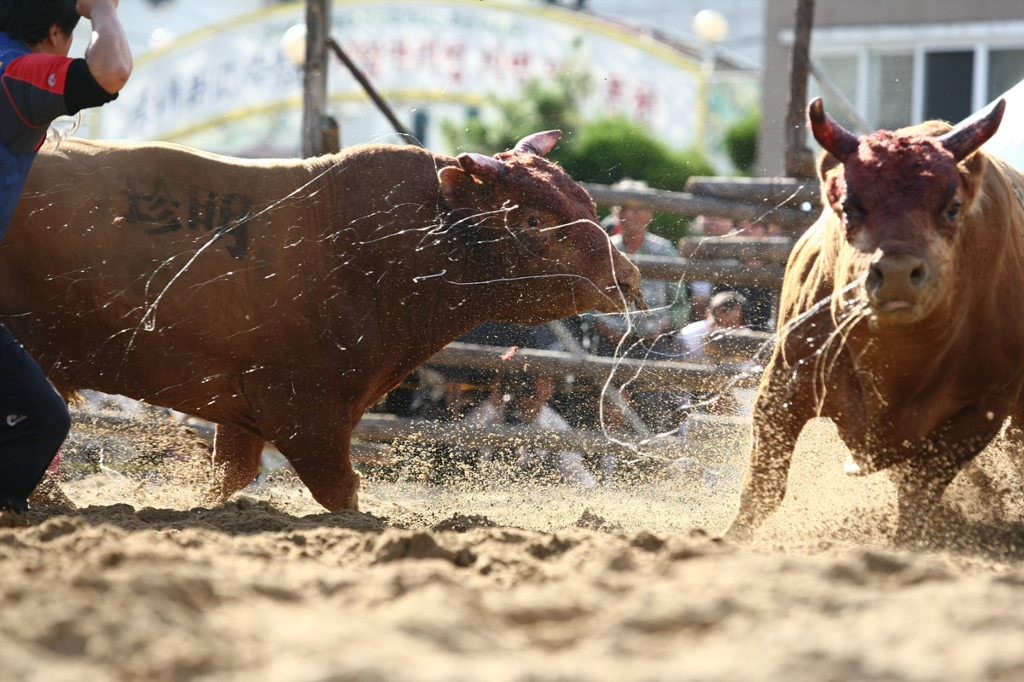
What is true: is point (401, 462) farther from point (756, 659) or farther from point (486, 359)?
point (756, 659)

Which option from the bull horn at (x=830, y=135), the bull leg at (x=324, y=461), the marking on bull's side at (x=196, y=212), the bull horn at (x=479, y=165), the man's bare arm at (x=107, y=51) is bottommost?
the bull leg at (x=324, y=461)

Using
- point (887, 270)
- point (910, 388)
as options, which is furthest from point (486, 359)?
point (887, 270)

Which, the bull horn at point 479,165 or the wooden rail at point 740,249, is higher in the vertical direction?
the bull horn at point 479,165

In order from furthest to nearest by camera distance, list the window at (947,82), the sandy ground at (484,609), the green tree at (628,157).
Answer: the window at (947,82)
the green tree at (628,157)
the sandy ground at (484,609)

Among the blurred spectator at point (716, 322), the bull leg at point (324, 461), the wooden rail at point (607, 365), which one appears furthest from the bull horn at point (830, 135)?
the wooden rail at point (607, 365)

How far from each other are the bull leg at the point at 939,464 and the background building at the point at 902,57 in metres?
9.44

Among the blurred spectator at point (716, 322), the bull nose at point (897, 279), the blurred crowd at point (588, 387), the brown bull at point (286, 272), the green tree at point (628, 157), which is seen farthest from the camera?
the green tree at point (628, 157)

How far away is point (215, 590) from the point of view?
6.89 ft

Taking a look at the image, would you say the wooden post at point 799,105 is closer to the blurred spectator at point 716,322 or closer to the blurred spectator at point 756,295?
the blurred spectator at point 756,295

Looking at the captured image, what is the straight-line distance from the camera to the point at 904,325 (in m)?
3.62

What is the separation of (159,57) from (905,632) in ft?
52.8

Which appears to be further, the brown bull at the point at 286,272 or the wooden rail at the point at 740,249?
the wooden rail at the point at 740,249

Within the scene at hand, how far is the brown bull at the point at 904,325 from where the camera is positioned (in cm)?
350

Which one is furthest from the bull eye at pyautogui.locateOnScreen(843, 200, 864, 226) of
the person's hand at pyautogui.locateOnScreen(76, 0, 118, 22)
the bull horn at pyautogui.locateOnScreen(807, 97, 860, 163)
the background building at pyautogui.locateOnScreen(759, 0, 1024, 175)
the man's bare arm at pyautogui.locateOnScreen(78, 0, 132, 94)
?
the background building at pyautogui.locateOnScreen(759, 0, 1024, 175)
